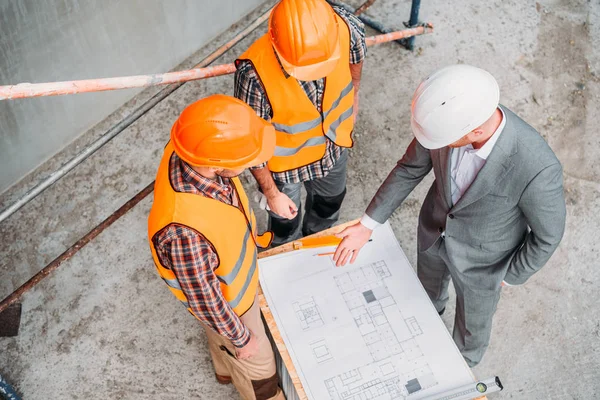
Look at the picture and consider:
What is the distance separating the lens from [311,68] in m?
2.93

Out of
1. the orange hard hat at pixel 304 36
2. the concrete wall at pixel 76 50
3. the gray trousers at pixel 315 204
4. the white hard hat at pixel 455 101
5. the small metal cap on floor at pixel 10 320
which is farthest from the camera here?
the small metal cap on floor at pixel 10 320

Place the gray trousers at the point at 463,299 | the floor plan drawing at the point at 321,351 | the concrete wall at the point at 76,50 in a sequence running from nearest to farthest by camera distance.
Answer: the floor plan drawing at the point at 321,351 < the gray trousers at the point at 463,299 < the concrete wall at the point at 76,50

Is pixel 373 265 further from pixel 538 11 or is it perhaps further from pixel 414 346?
pixel 538 11

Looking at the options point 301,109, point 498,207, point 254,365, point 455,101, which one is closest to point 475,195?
point 498,207

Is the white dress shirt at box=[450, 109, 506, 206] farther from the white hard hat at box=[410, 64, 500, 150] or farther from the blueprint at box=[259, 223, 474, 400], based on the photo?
the blueprint at box=[259, 223, 474, 400]

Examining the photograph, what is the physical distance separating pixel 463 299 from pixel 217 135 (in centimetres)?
168

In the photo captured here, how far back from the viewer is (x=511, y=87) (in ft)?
16.6

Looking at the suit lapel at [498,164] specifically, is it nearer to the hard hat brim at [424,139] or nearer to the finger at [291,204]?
the hard hat brim at [424,139]

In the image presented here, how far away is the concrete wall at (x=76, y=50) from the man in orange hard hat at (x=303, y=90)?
5.30 ft

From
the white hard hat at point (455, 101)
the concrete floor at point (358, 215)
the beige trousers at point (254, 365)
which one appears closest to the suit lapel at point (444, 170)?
the white hard hat at point (455, 101)

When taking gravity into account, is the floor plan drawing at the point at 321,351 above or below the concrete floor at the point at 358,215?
above

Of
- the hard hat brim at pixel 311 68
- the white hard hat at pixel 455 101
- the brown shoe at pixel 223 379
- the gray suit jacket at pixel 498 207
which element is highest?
the white hard hat at pixel 455 101

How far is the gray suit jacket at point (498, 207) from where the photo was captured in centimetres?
260

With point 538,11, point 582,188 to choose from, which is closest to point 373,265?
point 582,188
